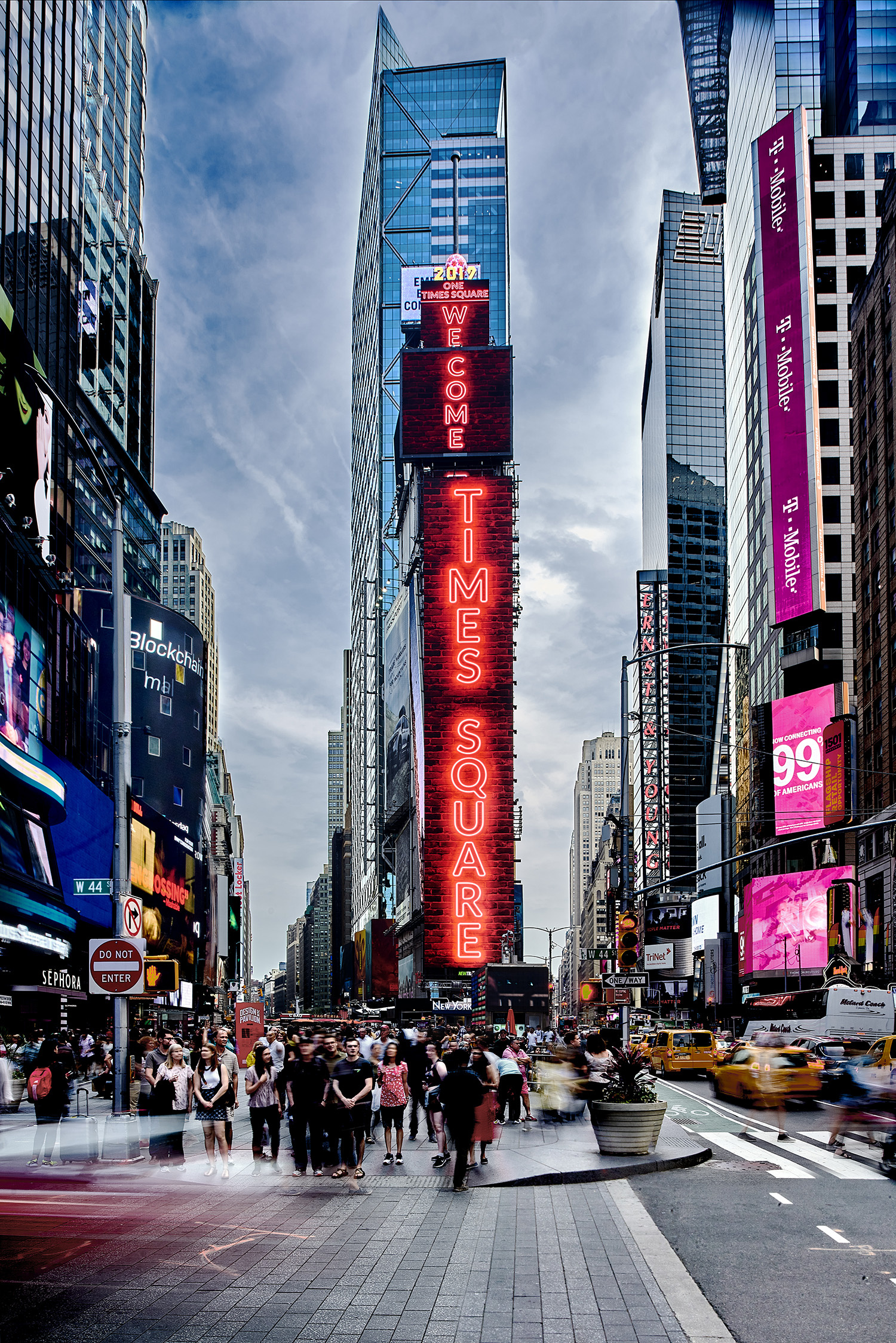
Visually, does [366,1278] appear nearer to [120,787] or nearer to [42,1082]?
[42,1082]

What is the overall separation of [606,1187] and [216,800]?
168m

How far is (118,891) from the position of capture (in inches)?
894

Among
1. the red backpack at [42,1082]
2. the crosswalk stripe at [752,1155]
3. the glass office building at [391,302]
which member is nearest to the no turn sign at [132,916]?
the red backpack at [42,1082]

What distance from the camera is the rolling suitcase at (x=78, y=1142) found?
1897 cm

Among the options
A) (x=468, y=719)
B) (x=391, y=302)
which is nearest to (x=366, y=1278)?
(x=468, y=719)

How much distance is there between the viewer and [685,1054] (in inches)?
1788

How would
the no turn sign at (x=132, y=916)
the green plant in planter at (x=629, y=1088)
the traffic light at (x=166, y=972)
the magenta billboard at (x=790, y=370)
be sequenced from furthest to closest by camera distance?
the magenta billboard at (x=790, y=370) → the traffic light at (x=166, y=972) → the no turn sign at (x=132, y=916) → the green plant in planter at (x=629, y=1088)

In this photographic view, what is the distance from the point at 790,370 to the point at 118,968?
86.4 meters

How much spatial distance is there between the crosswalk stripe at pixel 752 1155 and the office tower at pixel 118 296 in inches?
2713

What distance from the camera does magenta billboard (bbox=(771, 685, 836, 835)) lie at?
87.3 m

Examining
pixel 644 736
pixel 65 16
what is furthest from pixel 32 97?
pixel 644 736

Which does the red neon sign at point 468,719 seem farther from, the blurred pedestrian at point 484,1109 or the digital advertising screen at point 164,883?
the blurred pedestrian at point 484,1109

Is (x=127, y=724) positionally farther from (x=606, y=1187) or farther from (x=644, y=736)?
(x=644, y=736)

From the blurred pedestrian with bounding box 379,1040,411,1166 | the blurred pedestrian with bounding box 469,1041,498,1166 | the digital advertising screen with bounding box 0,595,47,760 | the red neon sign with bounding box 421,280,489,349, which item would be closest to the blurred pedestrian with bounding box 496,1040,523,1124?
the blurred pedestrian with bounding box 469,1041,498,1166
